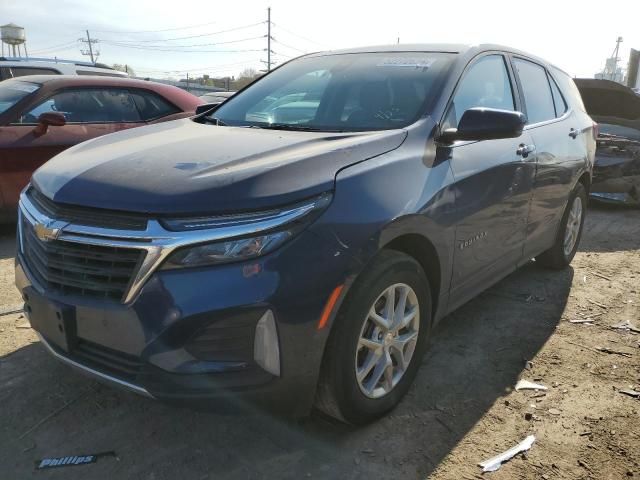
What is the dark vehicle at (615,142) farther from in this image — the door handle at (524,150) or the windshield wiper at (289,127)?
the windshield wiper at (289,127)

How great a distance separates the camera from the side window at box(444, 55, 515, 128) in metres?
2.95

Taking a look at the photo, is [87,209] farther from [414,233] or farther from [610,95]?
[610,95]

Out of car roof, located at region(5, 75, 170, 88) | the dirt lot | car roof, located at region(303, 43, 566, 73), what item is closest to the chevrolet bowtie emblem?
the dirt lot

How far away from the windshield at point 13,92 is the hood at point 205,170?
3281mm

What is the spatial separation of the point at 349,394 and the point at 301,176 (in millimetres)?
924

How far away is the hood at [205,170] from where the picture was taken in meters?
1.97

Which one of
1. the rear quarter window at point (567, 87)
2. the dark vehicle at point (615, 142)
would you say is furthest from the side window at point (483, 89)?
the dark vehicle at point (615, 142)

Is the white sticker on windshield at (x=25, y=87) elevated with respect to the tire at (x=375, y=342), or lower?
elevated

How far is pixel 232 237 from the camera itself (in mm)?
1922

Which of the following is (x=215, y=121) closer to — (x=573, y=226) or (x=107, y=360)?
(x=107, y=360)

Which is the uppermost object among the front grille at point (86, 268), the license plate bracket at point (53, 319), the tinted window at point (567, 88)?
the tinted window at point (567, 88)

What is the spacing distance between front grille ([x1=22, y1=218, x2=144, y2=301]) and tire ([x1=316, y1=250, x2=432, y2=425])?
0.81 metres

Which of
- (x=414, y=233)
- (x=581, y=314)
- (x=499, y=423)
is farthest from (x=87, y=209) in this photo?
(x=581, y=314)

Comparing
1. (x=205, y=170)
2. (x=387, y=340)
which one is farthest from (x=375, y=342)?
(x=205, y=170)
